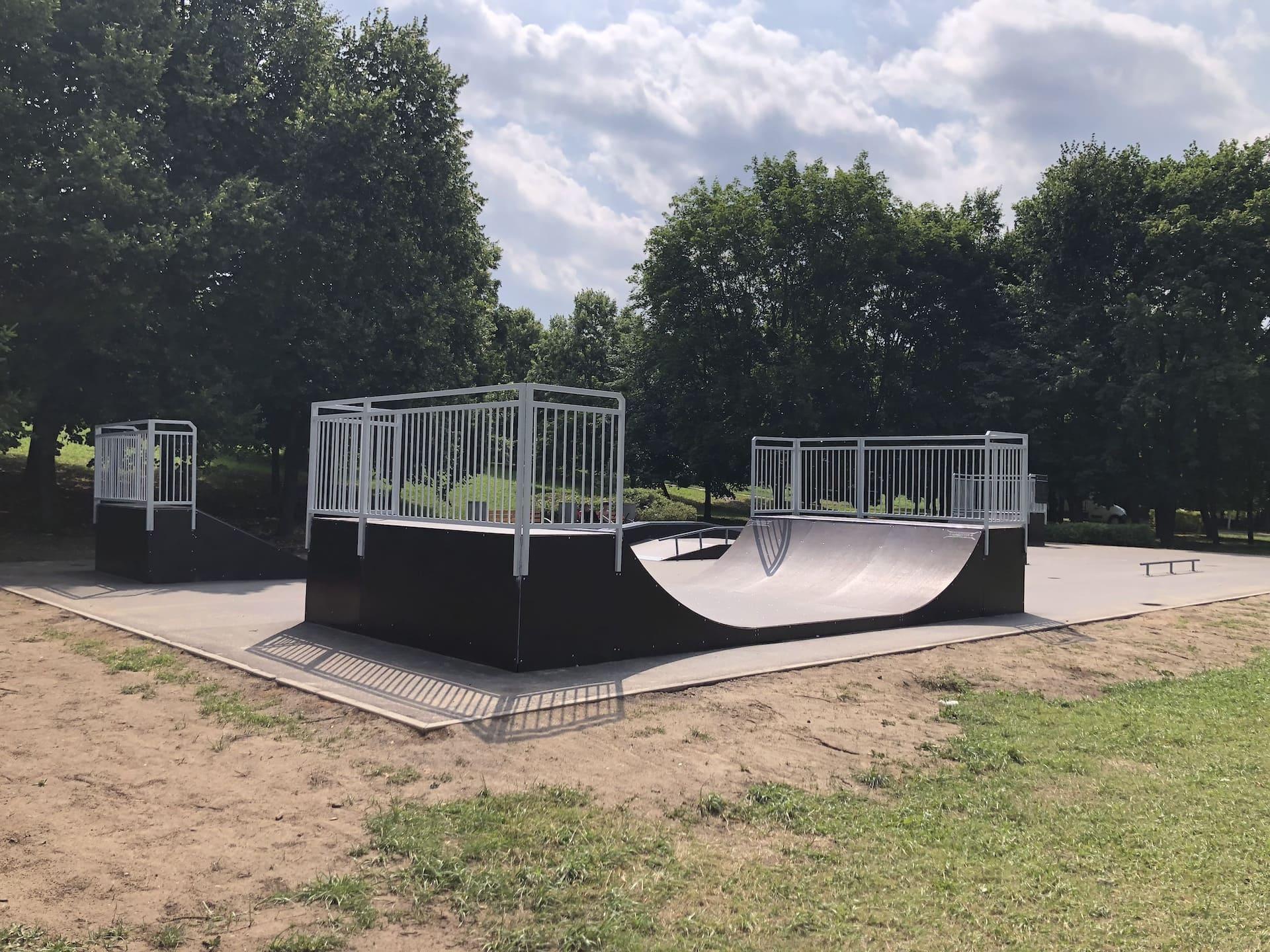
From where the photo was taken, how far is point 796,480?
1505 cm

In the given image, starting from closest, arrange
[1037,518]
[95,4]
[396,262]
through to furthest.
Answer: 1. [95,4]
2. [396,262]
3. [1037,518]

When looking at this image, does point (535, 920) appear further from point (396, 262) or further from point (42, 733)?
point (396, 262)

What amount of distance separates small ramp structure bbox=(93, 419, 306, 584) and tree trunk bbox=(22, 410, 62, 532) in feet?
15.8

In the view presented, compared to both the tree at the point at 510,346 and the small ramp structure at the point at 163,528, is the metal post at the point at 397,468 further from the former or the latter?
the tree at the point at 510,346

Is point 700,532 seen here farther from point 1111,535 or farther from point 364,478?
point 1111,535

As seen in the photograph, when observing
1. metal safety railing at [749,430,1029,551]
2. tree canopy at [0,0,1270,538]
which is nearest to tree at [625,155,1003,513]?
tree canopy at [0,0,1270,538]

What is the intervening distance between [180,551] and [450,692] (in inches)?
350

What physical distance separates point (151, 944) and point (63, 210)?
18.0 metres

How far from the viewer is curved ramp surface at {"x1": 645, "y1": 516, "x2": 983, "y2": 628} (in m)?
10.7

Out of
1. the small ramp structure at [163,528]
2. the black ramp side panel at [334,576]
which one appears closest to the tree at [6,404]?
the small ramp structure at [163,528]

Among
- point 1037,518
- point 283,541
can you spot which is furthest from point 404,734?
point 1037,518

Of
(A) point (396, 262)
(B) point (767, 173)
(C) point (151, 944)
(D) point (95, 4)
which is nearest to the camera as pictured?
(C) point (151, 944)

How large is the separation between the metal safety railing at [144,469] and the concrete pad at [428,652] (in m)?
1.28

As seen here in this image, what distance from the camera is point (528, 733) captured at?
18.9 ft
